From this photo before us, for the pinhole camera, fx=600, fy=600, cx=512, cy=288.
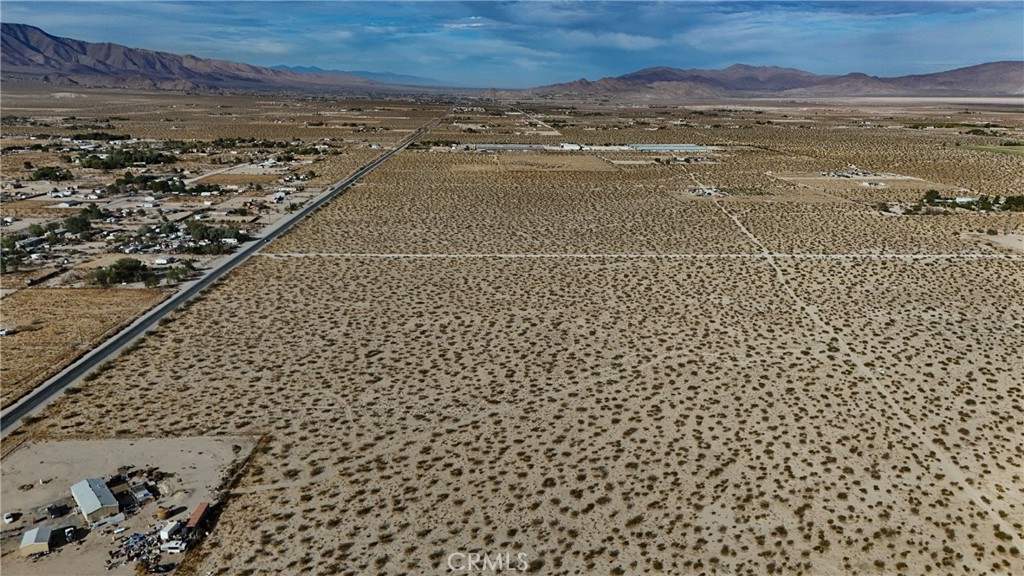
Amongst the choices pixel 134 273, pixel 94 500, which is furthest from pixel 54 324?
pixel 94 500

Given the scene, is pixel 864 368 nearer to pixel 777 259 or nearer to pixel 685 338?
pixel 685 338

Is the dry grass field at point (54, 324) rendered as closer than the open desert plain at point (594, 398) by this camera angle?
No

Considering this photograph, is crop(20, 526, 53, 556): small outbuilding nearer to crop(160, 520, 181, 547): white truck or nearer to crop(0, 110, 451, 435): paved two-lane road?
crop(160, 520, 181, 547): white truck

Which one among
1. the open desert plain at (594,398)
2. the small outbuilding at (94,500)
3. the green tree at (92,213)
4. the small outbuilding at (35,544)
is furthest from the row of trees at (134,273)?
the small outbuilding at (35,544)

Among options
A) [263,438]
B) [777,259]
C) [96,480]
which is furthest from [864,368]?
[96,480]

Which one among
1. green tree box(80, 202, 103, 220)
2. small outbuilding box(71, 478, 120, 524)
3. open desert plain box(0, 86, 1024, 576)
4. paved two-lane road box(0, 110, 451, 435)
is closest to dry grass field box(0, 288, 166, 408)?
paved two-lane road box(0, 110, 451, 435)

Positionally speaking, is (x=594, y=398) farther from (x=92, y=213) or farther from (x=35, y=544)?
(x=92, y=213)

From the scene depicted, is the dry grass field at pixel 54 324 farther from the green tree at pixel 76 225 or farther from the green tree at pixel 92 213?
the green tree at pixel 92 213
